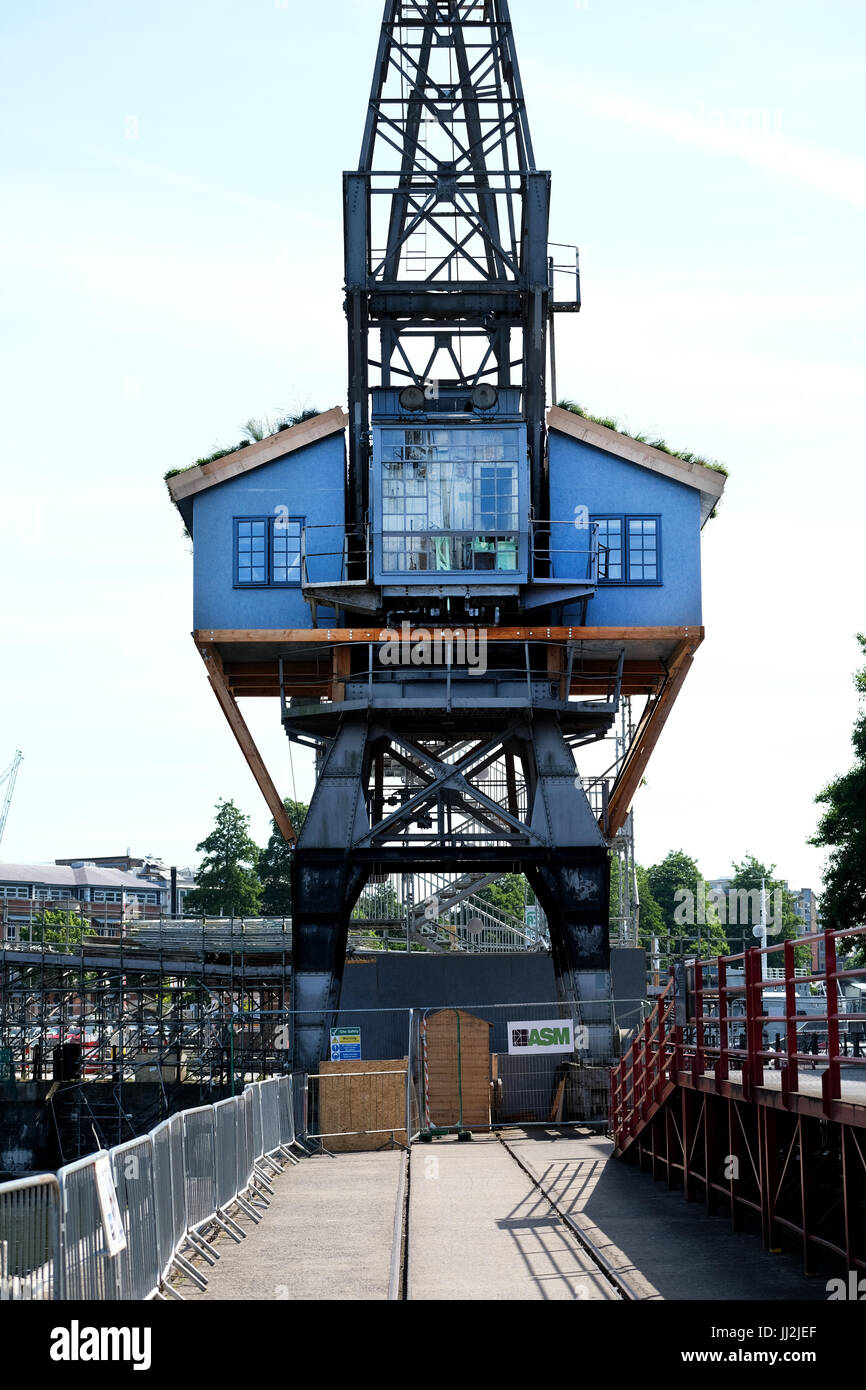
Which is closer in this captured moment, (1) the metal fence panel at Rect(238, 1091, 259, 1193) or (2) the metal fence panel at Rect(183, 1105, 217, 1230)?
(2) the metal fence panel at Rect(183, 1105, 217, 1230)

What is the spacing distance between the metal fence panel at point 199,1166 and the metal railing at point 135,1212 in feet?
0.03

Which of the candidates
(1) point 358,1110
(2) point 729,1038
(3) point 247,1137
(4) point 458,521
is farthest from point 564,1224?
(4) point 458,521

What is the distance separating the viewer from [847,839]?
4412 cm

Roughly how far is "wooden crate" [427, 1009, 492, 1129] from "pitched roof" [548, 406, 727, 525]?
13.4m

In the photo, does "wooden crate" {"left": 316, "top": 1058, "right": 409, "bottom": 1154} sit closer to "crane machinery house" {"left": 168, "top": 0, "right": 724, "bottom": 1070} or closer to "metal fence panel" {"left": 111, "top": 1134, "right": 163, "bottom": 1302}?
"crane machinery house" {"left": 168, "top": 0, "right": 724, "bottom": 1070}

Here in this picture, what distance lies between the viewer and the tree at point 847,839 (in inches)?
1673

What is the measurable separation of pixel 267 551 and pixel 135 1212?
2670 cm

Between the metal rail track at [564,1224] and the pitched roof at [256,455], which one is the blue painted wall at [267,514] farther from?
the metal rail track at [564,1224]

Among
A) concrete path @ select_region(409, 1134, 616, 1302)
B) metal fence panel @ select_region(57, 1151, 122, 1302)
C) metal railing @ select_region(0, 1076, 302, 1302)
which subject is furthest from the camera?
concrete path @ select_region(409, 1134, 616, 1302)

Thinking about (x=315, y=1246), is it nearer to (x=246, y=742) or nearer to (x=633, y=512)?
(x=246, y=742)

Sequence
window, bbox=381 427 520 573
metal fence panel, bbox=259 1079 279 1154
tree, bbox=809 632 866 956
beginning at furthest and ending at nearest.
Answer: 1. tree, bbox=809 632 866 956
2. window, bbox=381 427 520 573
3. metal fence panel, bbox=259 1079 279 1154

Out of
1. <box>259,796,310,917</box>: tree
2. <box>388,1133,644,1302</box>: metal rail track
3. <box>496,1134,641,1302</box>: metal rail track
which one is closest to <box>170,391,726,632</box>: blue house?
<box>388,1133,644,1302</box>: metal rail track

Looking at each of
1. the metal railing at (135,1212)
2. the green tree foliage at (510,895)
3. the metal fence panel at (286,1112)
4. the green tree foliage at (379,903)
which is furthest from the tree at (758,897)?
the metal railing at (135,1212)

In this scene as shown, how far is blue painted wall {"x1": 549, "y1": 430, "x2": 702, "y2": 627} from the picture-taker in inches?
1453
